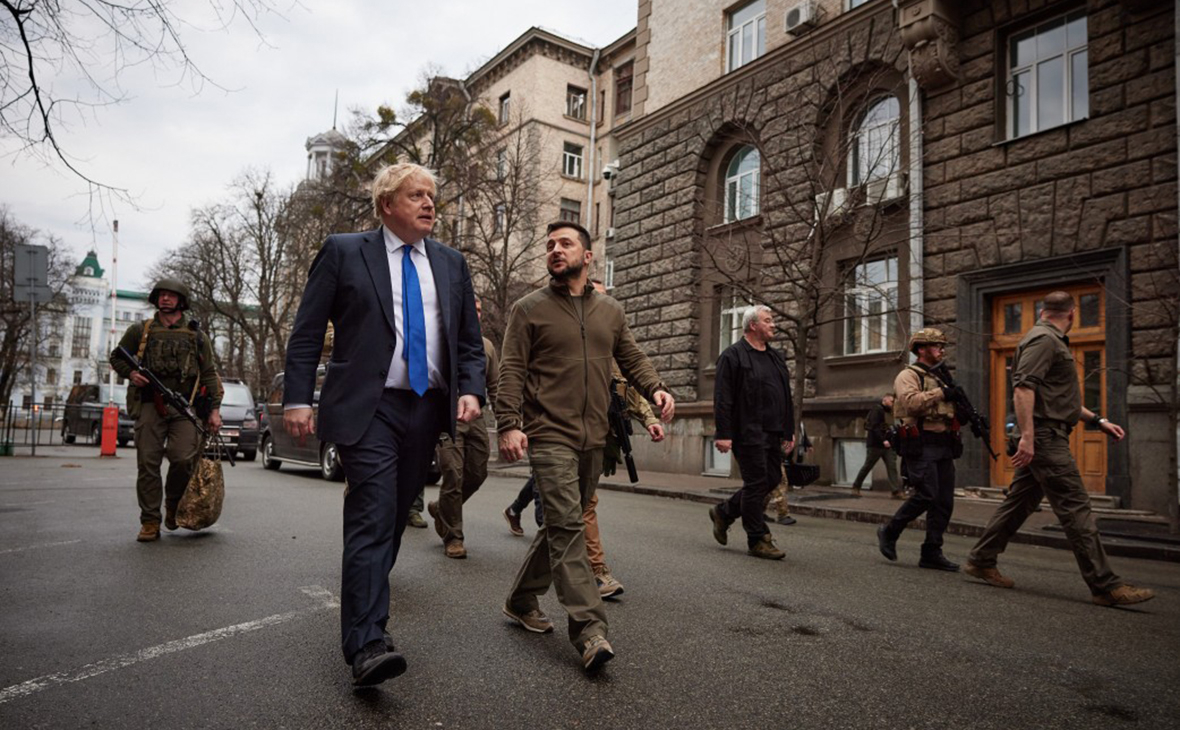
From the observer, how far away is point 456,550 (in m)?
6.40

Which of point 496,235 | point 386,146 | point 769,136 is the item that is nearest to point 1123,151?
point 769,136

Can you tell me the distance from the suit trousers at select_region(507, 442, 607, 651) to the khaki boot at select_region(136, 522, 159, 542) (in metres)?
3.99

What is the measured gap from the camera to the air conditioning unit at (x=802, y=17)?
16.5 meters

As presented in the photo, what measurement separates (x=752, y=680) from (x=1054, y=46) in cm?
1306

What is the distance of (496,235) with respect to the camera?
24891mm

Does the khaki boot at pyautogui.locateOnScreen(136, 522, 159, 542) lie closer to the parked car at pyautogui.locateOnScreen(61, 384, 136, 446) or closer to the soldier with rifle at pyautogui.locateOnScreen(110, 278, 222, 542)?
the soldier with rifle at pyautogui.locateOnScreen(110, 278, 222, 542)

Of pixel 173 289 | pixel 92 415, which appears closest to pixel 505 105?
pixel 92 415

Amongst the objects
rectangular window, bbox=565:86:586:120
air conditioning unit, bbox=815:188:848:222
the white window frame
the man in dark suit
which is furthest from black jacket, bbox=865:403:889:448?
rectangular window, bbox=565:86:586:120

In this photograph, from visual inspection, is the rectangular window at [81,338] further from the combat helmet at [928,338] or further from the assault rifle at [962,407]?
the assault rifle at [962,407]

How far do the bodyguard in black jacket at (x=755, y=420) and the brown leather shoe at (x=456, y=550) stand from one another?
216cm

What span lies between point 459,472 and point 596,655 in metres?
3.53

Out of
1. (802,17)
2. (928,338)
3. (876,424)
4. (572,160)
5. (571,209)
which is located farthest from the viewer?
(572,160)

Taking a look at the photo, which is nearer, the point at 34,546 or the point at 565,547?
the point at 565,547

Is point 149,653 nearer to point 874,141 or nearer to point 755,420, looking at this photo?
point 755,420
